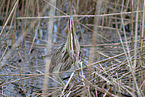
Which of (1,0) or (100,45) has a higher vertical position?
(1,0)

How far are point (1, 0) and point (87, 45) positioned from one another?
786 millimetres

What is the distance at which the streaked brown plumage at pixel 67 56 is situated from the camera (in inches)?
58.5

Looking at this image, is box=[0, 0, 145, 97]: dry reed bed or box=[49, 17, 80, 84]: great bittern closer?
box=[0, 0, 145, 97]: dry reed bed

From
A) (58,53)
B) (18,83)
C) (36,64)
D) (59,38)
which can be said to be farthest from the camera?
(59,38)

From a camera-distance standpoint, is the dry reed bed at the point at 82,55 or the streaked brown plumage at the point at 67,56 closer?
the dry reed bed at the point at 82,55

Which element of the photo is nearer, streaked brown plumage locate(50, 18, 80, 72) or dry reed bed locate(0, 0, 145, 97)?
dry reed bed locate(0, 0, 145, 97)

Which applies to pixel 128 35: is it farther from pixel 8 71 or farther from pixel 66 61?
pixel 8 71

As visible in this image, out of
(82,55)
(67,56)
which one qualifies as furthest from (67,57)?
(82,55)

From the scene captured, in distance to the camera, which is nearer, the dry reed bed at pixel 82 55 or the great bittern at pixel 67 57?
the dry reed bed at pixel 82 55

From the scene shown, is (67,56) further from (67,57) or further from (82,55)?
(82,55)

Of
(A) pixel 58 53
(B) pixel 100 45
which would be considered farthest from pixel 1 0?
(B) pixel 100 45

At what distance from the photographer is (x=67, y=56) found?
152cm

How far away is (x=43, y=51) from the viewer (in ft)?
6.40

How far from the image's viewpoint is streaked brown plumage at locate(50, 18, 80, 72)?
4.88 ft
